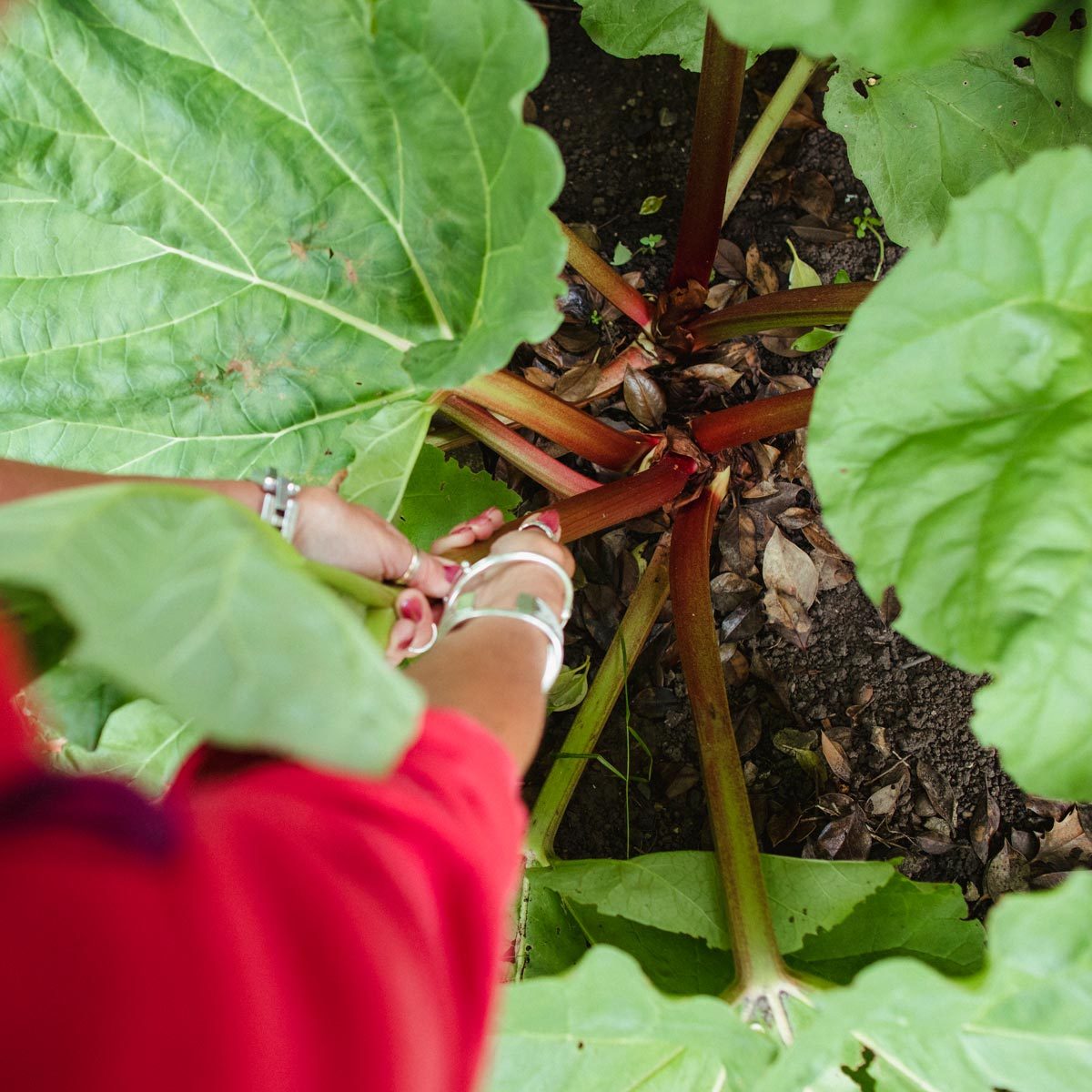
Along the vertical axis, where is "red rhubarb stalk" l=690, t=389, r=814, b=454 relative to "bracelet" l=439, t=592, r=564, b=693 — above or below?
below

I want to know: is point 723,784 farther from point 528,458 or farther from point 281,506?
point 281,506

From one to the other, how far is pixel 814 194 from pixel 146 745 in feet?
5.03

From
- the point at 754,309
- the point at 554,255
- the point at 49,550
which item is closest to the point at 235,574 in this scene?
the point at 49,550

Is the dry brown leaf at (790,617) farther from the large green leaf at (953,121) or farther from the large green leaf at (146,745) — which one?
the large green leaf at (146,745)

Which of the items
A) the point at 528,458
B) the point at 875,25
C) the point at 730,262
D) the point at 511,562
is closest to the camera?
the point at 875,25

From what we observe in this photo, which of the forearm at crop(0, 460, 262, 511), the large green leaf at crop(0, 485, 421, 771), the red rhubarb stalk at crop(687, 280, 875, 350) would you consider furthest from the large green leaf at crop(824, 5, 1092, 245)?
the large green leaf at crop(0, 485, 421, 771)

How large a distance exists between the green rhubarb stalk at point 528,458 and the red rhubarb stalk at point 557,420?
0.15ft

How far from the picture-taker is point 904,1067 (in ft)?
3.91

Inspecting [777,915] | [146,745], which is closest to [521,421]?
[146,745]

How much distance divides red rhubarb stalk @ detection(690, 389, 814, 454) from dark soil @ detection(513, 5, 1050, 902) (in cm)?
21

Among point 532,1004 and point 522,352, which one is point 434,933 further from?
point 522,352

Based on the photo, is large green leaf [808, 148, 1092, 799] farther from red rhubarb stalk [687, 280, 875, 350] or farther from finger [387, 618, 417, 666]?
red rhubarb stalk [687, 280, 875, 350]

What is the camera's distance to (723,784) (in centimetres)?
151

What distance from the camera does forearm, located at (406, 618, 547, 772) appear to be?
843 millimetres
